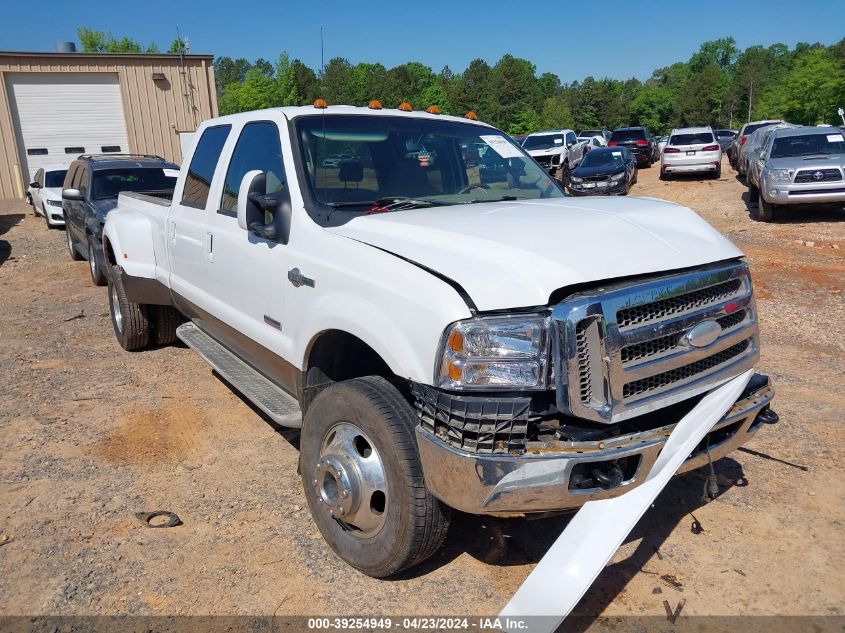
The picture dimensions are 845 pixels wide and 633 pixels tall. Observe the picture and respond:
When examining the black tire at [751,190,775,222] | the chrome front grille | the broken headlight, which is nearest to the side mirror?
the broken headlight

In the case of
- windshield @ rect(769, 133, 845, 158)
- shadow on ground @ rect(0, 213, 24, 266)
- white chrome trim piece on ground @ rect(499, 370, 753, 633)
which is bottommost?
shadow on ground @ rect(0, 213, 24, 266)

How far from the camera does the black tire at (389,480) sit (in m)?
2.76

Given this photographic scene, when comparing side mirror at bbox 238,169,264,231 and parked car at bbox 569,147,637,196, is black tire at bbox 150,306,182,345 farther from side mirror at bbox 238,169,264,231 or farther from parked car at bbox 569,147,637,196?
parked car at bbox 569,147,637,196

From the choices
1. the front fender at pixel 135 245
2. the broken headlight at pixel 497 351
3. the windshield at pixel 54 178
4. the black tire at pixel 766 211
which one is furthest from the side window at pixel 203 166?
the windshield at pixel 54 178

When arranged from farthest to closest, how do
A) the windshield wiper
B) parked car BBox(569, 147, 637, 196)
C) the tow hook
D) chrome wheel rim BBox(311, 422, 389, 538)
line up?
parked car BBox(569, 147, 637, 196) < the windshield wiper < the tow hook < chrome wheel rim BBox(311, 422, 389, 538)

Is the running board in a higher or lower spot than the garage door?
lower

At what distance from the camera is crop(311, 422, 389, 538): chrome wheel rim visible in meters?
2.96

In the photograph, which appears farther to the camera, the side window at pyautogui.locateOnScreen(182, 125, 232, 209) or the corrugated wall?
the corrugated wall

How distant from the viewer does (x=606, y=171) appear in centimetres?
1894

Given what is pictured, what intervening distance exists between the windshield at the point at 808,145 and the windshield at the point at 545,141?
11.5 meters

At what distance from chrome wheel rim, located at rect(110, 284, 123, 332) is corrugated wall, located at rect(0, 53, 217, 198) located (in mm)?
20547

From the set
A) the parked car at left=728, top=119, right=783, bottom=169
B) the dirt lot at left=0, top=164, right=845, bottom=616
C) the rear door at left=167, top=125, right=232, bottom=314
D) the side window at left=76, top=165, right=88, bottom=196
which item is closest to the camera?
the dirt lot at left=0, top=164, right=845, bottom=616

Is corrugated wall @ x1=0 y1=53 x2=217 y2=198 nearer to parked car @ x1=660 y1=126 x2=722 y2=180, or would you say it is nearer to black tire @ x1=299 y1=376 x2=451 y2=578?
parked car @ x1=660 y1=126 x2=722 y2=180

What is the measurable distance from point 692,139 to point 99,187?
1869 cm
